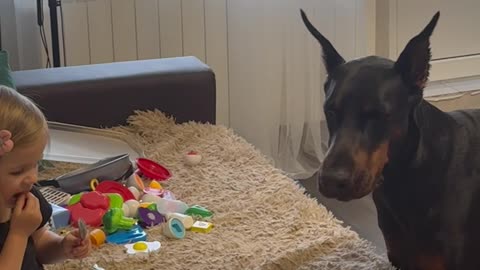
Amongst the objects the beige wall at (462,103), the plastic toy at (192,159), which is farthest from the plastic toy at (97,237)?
the beige wall at (462,103)

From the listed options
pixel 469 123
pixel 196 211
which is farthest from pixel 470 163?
pixel 196 211

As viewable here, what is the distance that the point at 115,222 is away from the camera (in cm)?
195

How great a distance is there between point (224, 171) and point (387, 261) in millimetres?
593

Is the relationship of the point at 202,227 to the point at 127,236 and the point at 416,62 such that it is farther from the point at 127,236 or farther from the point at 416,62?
the point at 416,62

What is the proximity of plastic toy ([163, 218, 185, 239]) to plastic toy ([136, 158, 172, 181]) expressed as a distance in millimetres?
312

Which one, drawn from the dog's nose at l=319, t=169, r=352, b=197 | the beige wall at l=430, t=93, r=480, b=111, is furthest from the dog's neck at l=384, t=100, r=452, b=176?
the beige wall at l=430, t=93, r=480, b=111

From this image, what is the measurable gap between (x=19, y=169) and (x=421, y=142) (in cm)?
78

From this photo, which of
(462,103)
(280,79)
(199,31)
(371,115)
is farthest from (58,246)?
(462,103)

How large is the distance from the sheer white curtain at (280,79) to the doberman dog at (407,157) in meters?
1.52

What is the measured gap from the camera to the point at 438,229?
67.1 inches

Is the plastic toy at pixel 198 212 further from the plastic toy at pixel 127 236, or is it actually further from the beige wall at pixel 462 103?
the beige wall at pixel 462 103

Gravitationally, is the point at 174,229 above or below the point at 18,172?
below

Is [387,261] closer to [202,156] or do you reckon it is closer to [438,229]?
[438,229]

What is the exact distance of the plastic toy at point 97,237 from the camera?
1884mm
